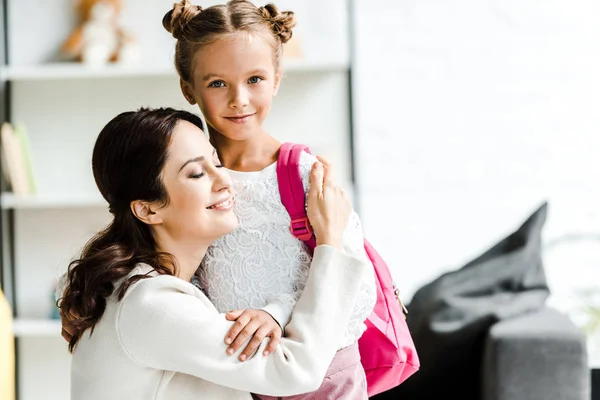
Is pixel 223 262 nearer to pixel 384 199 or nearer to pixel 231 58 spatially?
pixel 231 58

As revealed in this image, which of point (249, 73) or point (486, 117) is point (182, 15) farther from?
point (486, 117)

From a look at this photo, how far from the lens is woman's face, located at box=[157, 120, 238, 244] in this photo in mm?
1428

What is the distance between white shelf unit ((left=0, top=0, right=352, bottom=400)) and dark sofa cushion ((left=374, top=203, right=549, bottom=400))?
0.92m

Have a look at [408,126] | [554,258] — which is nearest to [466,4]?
[408,126]

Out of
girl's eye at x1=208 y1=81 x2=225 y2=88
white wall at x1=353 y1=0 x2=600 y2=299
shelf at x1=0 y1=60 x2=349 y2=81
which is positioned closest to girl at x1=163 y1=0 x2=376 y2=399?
girl's eye at x1=208 y1=81 x2=225 y2=88

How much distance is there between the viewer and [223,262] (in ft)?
4.89

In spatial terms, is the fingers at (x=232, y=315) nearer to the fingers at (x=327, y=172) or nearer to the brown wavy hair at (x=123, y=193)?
the brown wavy hair at (x=123, y=193)

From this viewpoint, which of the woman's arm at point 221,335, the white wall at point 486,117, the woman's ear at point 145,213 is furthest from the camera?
the white wall at point 486,117

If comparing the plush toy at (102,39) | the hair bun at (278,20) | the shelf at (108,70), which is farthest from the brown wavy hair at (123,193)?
the plush toy at (102,39)

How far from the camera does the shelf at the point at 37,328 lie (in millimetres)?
3420

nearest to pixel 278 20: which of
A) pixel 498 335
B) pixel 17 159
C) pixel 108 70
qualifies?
pixel 498 335

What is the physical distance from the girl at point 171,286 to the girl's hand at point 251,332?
1 cm

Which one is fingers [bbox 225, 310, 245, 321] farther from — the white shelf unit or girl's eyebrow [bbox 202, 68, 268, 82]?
the white shelf unit

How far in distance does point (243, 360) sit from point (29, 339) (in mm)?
2554
